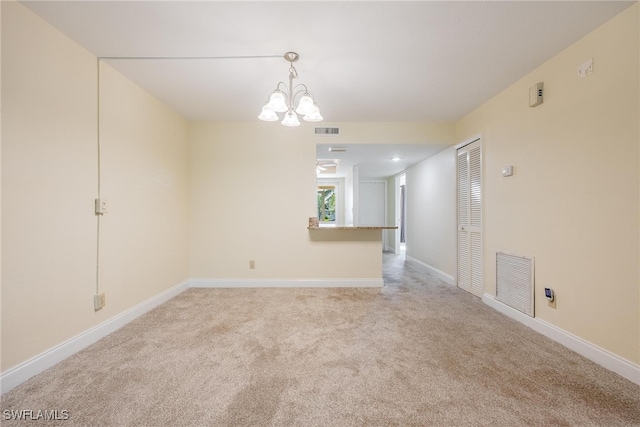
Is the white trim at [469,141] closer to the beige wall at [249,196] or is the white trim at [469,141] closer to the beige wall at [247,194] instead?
the beige wall at [249,196]

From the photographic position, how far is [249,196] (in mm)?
3859

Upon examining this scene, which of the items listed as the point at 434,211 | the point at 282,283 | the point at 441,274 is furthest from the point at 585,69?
the point at 282,283

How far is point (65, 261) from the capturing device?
196 centimetres

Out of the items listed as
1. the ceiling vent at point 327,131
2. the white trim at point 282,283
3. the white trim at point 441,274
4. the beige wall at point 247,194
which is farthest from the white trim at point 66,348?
the white trim at point 441,274

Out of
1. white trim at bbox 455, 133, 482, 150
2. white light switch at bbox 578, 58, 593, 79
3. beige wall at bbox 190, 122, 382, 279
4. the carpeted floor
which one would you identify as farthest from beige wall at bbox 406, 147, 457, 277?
beige wall at bbox 190, 122, 382, 279

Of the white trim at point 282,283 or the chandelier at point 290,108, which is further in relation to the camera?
the white trim at point 282,283

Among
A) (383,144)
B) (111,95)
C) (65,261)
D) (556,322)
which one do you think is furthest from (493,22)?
(65,261)

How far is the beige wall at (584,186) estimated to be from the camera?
1.71 meters

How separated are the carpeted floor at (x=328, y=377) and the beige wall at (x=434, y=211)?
1518mm

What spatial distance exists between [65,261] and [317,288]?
8.96ft

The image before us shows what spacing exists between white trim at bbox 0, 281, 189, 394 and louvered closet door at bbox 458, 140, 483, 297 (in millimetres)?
3993

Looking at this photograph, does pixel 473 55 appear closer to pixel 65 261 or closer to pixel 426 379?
pixel 426 379

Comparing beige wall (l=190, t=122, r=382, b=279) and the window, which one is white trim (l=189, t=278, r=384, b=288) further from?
the window

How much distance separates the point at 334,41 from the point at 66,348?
310 cm
